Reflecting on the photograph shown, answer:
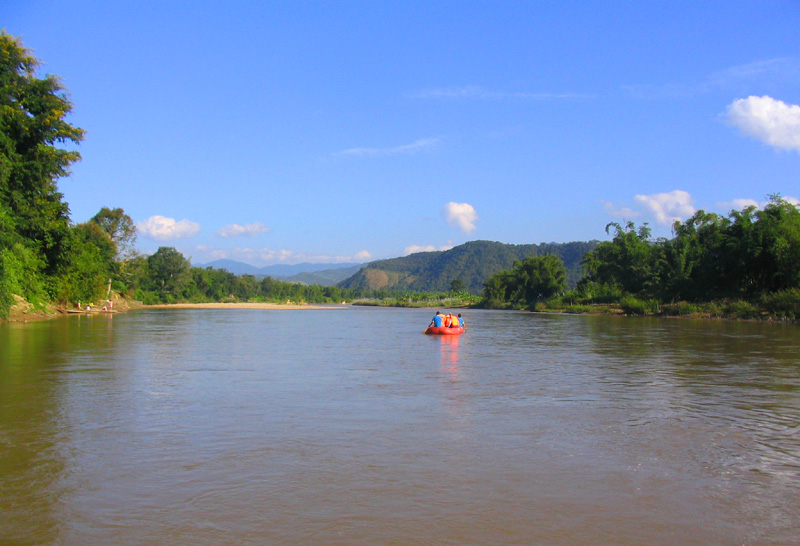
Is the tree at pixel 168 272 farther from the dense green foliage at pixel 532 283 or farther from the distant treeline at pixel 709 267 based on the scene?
the distant treeline at pixel 709 267

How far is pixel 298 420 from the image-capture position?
29.5 ft

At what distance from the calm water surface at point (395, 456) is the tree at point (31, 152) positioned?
69.9ft

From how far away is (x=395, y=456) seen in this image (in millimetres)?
7090

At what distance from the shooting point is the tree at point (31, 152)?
30.8 meters

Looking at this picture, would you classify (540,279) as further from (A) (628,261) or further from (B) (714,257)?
(B) (714,257)

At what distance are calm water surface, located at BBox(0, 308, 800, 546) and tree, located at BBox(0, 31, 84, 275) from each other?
839 inches

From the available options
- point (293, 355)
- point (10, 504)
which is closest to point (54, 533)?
point (10, 504)

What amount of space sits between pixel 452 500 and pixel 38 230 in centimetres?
3704

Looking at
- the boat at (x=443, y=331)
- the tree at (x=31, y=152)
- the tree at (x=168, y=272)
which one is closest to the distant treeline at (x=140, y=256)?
the tree at (x=31, y=152)

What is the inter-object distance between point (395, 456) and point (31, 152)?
3471cm

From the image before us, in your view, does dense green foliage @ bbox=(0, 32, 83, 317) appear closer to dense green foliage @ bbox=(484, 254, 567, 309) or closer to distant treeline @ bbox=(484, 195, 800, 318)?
distant treeline @ bbox=(484, 195, 800, 318)

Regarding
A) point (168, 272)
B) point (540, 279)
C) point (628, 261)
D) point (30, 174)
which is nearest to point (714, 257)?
point (628, 261)

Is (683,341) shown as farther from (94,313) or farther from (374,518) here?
(94,313)

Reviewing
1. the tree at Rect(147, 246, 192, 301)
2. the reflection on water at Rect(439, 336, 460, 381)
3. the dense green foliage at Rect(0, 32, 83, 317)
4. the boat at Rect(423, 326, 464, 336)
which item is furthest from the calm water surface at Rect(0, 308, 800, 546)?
the tree at Rect(147, 246, 192, 301)
